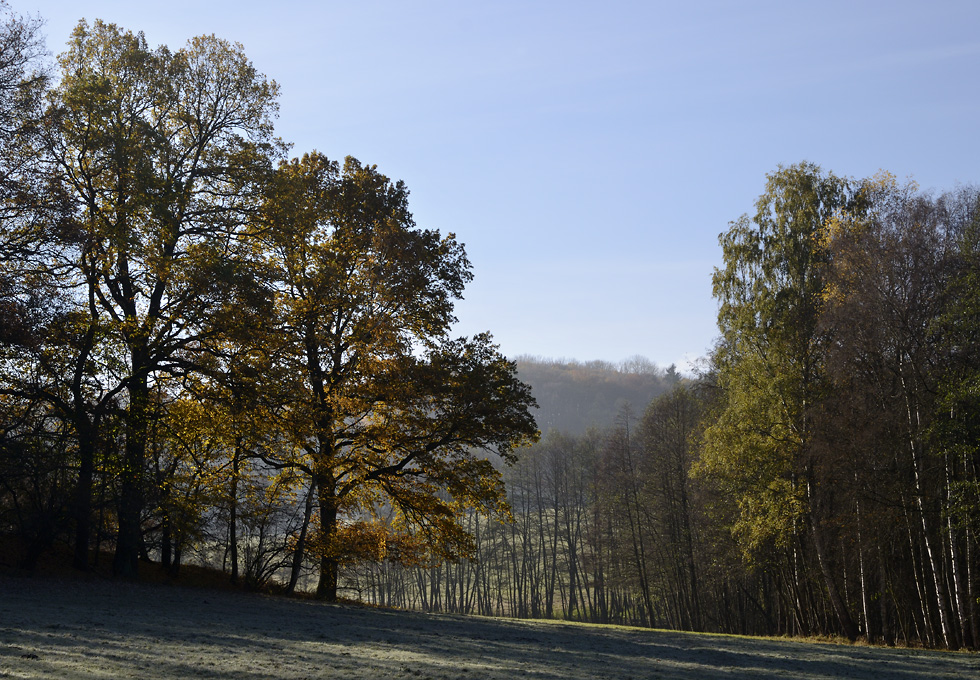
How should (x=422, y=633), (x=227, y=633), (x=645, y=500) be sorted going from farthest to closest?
(x=645, y=500), (x=422, y=633), (x=227, y=633)

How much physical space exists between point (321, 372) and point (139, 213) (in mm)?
6736

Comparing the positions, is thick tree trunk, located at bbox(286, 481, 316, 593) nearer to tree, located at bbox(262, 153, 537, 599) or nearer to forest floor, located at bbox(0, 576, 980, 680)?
tree, located at bbox(262, 153, 537, 599)

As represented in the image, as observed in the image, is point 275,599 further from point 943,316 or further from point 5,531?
point 943,316

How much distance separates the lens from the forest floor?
26.5ft

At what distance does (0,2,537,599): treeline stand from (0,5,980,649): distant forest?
0.09 m

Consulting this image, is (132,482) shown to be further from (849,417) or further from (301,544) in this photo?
(849,417)

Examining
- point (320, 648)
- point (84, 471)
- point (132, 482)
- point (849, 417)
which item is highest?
point (849, 417)

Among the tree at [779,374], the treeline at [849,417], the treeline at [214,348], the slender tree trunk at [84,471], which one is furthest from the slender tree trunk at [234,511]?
the tree at [779,374]

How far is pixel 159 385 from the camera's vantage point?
20.2 m

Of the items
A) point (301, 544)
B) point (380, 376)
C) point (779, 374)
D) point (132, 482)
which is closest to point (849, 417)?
point (779, 374)

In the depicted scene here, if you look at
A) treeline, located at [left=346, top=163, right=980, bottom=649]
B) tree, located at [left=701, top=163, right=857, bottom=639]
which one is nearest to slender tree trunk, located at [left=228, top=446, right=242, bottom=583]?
treeline, located at [left=346, top=163, right=980, bottom=649]

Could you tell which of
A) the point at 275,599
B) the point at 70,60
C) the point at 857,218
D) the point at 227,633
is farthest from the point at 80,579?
the point at 857,218

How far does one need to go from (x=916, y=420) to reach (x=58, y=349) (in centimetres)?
2168

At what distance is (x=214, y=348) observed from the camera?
2039cm
